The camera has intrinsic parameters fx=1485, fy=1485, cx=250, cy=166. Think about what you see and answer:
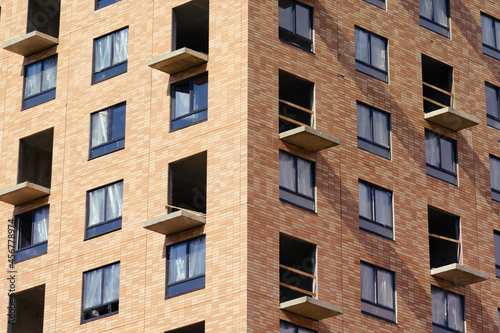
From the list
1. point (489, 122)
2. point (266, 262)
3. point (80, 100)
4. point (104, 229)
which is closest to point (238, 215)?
point (266, 262)

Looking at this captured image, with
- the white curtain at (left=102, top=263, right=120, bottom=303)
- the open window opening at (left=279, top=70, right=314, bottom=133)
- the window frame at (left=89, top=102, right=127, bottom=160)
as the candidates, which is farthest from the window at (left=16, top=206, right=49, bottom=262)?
the open window opening at (left=279, top=70, right=314, bottom=133)

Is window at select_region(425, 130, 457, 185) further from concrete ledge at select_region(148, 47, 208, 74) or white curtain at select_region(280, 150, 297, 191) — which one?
concrete ledge at select_region(148, 47, 208, 74)

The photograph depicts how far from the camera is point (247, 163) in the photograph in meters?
55.2

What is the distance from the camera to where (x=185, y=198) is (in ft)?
204

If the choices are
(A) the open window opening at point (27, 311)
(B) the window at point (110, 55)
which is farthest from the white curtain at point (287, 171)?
(A) the open window opening at point (27, 311)

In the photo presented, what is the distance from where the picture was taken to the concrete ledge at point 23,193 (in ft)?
201

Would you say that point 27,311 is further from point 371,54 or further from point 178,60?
point 371,54

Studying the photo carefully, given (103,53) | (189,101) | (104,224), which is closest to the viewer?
(189,101)

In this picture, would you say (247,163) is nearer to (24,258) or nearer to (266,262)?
(266,262)

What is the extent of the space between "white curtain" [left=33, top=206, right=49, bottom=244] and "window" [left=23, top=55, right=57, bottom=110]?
512cm

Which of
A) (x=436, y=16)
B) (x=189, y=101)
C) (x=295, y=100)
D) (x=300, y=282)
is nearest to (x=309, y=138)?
(x=295, y=100)

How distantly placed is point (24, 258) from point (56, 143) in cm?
501

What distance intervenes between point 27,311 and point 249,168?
1354 cm

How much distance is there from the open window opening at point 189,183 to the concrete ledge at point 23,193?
5.54 m
